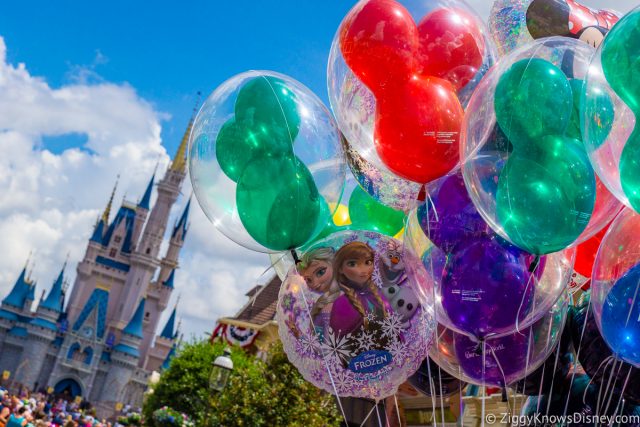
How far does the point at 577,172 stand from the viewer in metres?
3.04

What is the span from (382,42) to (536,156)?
1.05 m

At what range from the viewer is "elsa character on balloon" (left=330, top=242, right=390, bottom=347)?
12.4 feet

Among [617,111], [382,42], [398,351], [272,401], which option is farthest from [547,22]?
[272,401]

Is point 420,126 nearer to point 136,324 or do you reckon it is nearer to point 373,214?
point 373,214

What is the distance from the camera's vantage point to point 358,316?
12.4 ft

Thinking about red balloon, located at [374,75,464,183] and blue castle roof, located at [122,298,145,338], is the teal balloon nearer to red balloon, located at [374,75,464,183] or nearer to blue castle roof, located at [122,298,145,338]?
red balloon, located at [374,75,464,183]

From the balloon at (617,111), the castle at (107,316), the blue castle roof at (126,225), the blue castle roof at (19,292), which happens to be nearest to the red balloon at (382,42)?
the balloon at (617,111)

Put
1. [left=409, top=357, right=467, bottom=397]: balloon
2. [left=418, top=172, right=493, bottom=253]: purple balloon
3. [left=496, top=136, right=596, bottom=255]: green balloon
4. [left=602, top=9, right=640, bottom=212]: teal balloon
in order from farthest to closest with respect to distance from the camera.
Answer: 1. [left=409, top=357, right=467, bottom=397]: balloon
2. [left=418, top=172, right=493, bottom=253]: purple balloon
3. [left=496, top=136, right=596, bottom=255]: green balloon
4. [left=602, top=9, right=640, bottom=212]: teal balloon

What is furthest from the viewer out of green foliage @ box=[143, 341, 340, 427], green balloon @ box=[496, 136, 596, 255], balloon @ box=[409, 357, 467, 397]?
green foliage @ box=[143, 341, 340, 427]

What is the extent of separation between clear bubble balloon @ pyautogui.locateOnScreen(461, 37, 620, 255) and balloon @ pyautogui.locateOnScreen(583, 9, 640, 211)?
26 cm

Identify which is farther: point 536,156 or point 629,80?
point 536,156

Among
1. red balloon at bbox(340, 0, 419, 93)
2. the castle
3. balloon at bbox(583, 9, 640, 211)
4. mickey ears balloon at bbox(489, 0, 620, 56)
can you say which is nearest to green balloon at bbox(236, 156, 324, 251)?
red balloon at bbox(340, 0, 419, 93)

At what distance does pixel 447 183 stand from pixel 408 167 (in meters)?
0.24

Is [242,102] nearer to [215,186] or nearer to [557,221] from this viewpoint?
[215,186]
